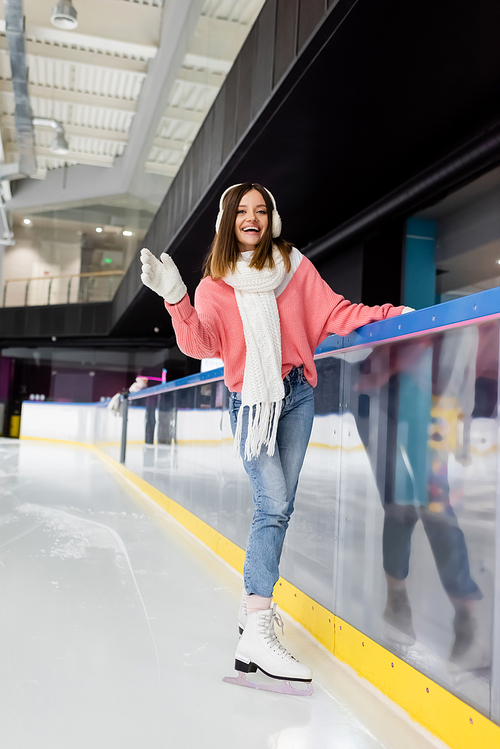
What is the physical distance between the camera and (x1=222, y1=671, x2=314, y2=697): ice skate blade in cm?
146

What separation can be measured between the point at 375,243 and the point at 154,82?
5.59 meters

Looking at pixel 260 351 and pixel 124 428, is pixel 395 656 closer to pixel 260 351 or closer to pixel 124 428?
pixel 260 351

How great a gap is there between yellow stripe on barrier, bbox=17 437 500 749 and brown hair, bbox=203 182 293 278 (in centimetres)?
104

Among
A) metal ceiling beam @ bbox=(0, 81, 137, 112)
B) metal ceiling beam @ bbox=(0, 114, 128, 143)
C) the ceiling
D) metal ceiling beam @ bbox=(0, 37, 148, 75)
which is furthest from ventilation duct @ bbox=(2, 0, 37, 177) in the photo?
metal ceiling beam @ bbox=(0, 114, 128, 143)

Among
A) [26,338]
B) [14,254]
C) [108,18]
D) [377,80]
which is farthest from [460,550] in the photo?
[14,254]

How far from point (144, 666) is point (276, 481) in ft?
2.04

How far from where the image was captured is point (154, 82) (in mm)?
9258

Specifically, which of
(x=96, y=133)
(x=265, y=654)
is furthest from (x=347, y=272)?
(x=96, y=133)

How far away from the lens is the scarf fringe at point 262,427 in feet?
5.01

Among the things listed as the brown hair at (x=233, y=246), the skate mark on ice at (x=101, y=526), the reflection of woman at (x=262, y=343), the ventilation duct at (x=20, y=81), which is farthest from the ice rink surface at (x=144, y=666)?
the ventilation duct at (x=20, y=81)

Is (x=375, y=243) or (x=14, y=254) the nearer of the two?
(x=375, y=243)

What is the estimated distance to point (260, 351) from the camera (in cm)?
152

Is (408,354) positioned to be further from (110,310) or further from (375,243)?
(110,310)

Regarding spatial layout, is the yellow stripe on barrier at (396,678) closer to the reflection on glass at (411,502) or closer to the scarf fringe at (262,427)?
the reflection on glass at (411,502)
